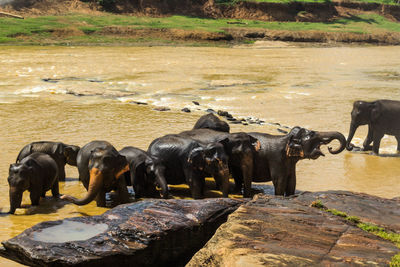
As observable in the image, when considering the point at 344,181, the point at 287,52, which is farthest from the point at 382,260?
the point at 287,52

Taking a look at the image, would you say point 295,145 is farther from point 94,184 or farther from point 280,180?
point 94,184

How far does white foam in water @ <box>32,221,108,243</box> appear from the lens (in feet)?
17.8

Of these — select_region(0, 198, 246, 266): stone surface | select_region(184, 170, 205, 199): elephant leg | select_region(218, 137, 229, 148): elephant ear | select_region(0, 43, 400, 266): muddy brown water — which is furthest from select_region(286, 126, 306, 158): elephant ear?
select_region(0, 198, 246, 266): stone surface

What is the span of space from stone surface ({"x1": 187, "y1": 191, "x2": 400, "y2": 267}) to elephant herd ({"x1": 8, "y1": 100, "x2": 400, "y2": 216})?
108 inches

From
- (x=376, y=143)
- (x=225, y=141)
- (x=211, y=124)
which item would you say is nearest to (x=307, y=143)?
(x=225, y=141)

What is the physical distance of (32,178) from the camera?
314 inches

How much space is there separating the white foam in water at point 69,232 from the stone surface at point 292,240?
1.24m

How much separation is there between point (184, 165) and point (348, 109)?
10.4 metres

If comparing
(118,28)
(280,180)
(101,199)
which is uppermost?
(118,28)

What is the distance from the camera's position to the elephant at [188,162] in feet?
27.7

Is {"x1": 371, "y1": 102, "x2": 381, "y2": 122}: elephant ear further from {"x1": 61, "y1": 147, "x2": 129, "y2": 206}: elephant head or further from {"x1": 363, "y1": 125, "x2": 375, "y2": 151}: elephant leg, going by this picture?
{"x1": 61, "y1": 147, "x2": 129, "y2": 206}: elephant head

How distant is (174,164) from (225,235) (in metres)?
4.11

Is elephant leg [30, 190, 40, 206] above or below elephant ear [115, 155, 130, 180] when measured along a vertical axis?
below

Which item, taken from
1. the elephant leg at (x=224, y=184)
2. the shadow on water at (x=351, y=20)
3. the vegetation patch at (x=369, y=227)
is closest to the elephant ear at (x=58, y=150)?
the elephant leg at (x=224, y=184)
